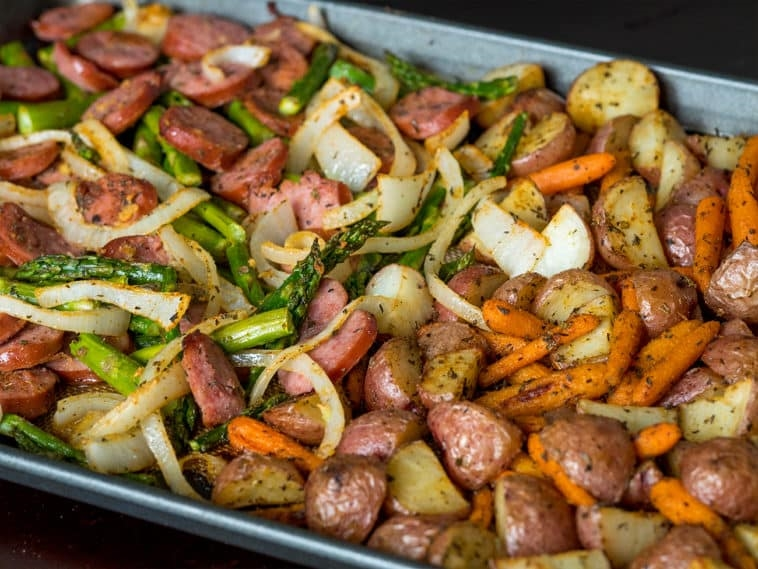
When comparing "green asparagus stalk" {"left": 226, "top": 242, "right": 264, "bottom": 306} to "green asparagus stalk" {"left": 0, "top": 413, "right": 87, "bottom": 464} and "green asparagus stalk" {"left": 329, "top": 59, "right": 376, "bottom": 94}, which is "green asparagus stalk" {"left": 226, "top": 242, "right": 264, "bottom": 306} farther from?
"green asparagus stalk" {"left": 329, "top": 59, "right": 376, "bottom": 94}

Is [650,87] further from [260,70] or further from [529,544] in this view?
[529,544]

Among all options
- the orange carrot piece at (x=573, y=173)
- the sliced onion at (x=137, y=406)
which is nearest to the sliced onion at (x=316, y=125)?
the orange carrot piece at (x=573, y=173)

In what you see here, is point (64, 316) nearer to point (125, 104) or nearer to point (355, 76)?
point (125, 104)

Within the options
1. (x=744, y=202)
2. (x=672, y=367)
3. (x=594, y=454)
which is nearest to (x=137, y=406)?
(x=594, y=454)

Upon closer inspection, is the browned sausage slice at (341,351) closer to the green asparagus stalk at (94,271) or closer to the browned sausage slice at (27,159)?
the green asparagus stalk at (94,271)

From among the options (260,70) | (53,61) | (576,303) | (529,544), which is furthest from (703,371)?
(53,61)

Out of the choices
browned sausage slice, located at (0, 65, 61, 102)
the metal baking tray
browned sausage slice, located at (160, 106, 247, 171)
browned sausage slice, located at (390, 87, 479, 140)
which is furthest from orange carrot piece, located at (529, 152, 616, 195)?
browned sausage slice, located at (0, 65, 61, 102)
